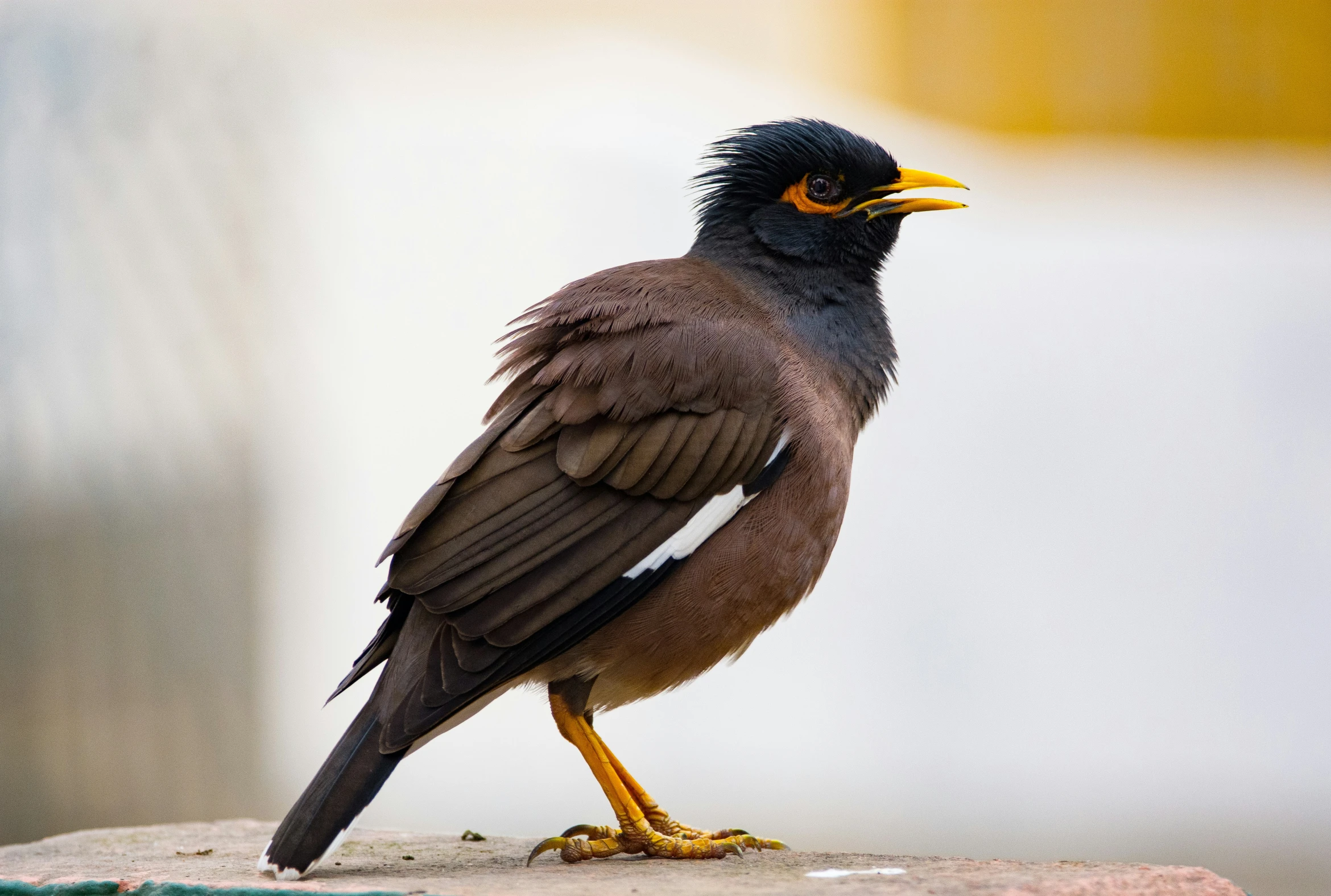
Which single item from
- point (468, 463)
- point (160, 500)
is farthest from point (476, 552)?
point (160, 500)

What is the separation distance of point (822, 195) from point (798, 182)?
0.08 metres

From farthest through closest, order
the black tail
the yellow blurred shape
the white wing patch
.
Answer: the yellow blurred shape
the white wing patch
the black tail

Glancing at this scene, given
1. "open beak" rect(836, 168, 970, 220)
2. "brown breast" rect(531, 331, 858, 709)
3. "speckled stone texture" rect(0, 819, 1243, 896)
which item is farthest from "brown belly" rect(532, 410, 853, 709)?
"open beak" rect(836, 168, 970, 220)

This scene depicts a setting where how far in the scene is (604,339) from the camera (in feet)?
12.0

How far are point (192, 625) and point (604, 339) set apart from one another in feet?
12.1

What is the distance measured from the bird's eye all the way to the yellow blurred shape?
4.76m

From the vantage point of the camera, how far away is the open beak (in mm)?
4199

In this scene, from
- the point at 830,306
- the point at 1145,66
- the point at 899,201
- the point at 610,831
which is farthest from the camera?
the point at 1145,66

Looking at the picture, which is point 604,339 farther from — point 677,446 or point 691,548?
point 691,548

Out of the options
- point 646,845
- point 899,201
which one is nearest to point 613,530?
point 646,845

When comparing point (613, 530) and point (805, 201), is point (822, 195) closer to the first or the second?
point (805, 201)

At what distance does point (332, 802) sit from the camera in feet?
9.85

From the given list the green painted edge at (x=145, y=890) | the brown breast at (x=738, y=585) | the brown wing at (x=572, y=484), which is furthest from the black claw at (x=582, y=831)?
the green painted edge at (x=145, y=890)

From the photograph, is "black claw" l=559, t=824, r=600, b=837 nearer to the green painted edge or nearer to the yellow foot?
the yellow foot
